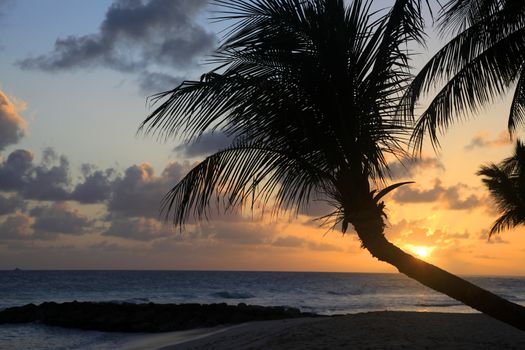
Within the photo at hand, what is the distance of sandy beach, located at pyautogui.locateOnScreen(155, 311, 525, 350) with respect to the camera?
10.7 meters

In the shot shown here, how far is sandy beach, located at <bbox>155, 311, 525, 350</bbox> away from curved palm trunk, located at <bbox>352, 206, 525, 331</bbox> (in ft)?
20.2

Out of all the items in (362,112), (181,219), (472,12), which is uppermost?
(472,12)

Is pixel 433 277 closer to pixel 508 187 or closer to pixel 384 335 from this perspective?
pixel 384 335

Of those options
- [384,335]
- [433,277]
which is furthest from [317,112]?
[384,335]

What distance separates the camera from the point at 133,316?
1010 inches

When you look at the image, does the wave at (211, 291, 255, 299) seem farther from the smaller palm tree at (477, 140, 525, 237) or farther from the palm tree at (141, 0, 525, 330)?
the palm tree at (141, 0, 525, 330)

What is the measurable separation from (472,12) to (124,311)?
958 inches

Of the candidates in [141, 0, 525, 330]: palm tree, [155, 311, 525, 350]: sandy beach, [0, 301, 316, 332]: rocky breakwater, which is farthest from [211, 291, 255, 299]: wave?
[141, 0, 525, 330]: palm tree

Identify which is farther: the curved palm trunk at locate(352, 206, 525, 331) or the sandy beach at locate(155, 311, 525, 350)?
the sandy beach at locate(155, 311, 525, 350)

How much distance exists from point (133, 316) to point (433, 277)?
2287cm

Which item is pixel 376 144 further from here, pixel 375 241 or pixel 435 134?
pixel 435 134

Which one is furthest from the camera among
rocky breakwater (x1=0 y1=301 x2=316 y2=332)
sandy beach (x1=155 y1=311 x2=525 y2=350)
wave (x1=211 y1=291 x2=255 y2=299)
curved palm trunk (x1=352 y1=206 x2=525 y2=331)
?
wave (x1=211 y1=291 x2=255 y2=299)

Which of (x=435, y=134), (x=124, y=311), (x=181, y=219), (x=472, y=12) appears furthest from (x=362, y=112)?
(x=124, y=311)

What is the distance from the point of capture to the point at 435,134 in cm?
678
